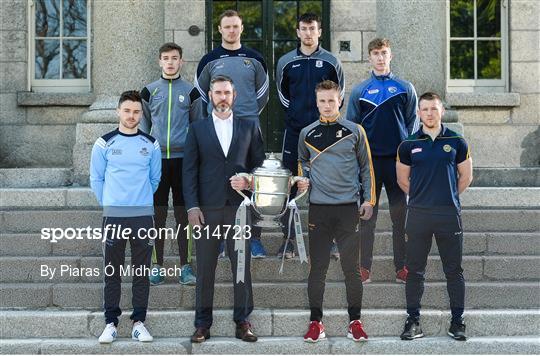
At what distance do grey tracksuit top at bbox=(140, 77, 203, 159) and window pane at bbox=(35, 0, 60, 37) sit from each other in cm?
496

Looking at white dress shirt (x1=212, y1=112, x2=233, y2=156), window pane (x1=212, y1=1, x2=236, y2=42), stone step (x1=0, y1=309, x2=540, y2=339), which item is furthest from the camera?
window pane (x1=212, y1=1, x2=236, y2=42)

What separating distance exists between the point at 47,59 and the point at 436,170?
7.18 meters

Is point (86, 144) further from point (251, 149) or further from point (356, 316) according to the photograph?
point (356, 316)

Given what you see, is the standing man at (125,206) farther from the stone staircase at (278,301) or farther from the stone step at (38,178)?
the stone step at (38,178)

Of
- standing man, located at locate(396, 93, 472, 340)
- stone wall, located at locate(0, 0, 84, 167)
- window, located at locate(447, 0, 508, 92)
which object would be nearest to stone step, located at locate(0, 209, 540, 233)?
standing man, located at locate(396, 93, 472, 340)

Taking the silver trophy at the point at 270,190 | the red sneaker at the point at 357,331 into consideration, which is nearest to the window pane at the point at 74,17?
the silver trophy at the point at 270,190

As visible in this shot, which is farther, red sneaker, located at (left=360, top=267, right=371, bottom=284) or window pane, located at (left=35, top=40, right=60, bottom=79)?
→ window pane, located at (left=35, top=40, right=60, bottom=79)

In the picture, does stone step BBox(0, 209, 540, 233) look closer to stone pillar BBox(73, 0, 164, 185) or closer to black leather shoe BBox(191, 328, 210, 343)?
black leather shoe BBox(191, 328, 210, 343)

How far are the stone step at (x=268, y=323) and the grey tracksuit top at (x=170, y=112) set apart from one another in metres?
1.52

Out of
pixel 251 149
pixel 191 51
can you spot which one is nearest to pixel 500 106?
pixel 191 51

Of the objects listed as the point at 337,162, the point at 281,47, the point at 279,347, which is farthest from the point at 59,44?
the point at 279,347

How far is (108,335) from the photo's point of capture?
634 centimetres

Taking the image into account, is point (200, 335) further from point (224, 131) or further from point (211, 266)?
point (224, 131)

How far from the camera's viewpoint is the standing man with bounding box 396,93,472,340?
638 centimetres
